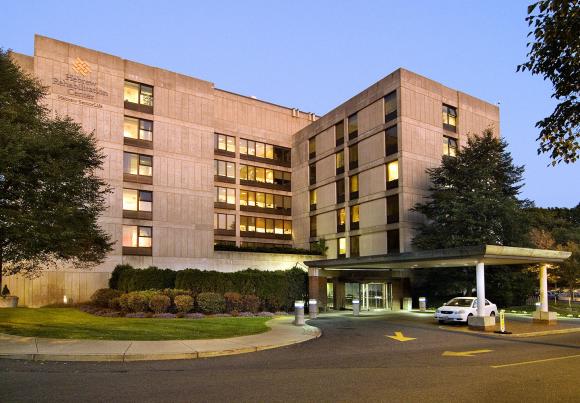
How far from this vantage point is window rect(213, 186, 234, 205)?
184 ft

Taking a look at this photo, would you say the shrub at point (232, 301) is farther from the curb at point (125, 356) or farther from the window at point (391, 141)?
the window at point (391, 141)

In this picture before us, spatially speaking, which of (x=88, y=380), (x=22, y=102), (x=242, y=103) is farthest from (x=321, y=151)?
(x=88, y=380)

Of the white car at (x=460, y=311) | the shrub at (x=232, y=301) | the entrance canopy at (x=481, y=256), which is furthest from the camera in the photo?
the shrub at (x=232, y=301)

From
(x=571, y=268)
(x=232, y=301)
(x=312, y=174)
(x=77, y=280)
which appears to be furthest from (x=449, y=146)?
(x=77, y=280)

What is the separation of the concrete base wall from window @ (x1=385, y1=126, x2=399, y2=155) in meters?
15.1

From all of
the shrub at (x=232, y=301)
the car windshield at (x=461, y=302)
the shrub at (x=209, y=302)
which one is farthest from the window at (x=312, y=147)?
the car windshield at (x=461, y=302)

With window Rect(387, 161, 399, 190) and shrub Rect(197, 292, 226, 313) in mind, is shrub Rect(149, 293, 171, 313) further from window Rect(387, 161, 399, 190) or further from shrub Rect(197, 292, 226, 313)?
window Rect(387, 161, 399, 190)

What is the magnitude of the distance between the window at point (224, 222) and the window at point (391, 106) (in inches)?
777

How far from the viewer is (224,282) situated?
35.6 metres

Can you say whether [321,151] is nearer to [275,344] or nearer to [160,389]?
[275,344]

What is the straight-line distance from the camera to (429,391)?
9.87 m

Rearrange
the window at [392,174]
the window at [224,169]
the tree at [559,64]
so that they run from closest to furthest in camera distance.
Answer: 1. the tree at [559,64]
2. the window at [392,174]
3. the window at [224,169]

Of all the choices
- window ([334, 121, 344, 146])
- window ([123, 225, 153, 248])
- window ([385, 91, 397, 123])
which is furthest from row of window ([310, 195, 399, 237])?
window ([123, 225, 153, 248])

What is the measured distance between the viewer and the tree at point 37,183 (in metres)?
19.3
